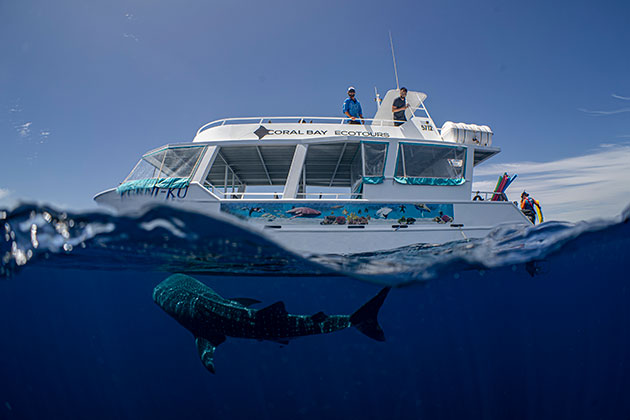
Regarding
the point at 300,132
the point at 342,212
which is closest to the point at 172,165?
the point at 300,132

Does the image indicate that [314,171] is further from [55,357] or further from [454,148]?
[55,357]

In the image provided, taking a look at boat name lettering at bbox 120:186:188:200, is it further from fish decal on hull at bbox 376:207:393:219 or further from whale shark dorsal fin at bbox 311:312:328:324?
fish decal on hull at bbox 376:207:393:219

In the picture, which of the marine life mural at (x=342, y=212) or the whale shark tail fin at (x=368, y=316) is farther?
the marine life mural at (x=342, y=212)

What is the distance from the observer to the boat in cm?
741

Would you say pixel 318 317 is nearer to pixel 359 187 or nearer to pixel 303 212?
pixel 303 212

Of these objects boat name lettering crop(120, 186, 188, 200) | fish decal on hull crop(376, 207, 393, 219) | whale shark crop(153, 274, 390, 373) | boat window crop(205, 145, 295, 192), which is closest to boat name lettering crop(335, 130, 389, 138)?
boat window crop(205, 145, 295, 192)

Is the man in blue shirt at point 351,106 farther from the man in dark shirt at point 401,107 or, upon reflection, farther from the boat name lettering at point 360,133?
the man in dark shirt at point 401,107

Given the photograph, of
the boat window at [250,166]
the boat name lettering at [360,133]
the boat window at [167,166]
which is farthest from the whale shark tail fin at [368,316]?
the boat window at [167,166]

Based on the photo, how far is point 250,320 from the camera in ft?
15.6

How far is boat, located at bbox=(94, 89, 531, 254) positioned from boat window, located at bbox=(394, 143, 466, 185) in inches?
1.3

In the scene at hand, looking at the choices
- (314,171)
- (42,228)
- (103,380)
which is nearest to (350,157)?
(314,171)

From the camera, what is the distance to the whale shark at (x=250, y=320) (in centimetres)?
465

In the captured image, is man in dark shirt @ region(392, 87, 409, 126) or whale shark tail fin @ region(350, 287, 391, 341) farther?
man in dark shirt @ region(392, 87, 409, 126)

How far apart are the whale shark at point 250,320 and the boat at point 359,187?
8.06 feet
